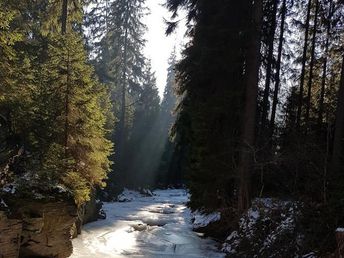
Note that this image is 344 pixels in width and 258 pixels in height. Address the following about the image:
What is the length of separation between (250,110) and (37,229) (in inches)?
321

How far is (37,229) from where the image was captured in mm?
10602

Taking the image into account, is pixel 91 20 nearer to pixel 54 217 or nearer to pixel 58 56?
pixel 58 56

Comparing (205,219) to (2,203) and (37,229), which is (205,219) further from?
(2,203)

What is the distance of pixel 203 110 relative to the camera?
1695 centimetres

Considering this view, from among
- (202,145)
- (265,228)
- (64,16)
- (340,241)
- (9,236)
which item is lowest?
(9,236)

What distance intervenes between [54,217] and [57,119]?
3895 millimetres

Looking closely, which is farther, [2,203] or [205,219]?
[205,219]

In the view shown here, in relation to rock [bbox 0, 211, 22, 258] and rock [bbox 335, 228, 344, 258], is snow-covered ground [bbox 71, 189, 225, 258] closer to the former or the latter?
rock [bbox 0, 211, 22, 258]

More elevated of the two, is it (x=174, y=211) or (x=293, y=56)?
(x=293, y=56)

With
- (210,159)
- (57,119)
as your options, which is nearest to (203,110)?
(210,159)

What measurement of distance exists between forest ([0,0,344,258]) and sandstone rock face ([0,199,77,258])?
0.03 m

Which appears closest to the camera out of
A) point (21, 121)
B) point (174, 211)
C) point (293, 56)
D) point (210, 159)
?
point (21, 121)

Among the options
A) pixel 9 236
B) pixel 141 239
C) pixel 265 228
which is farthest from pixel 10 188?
pixel 265 228

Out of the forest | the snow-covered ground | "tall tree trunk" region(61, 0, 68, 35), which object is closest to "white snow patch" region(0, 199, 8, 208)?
the forest
